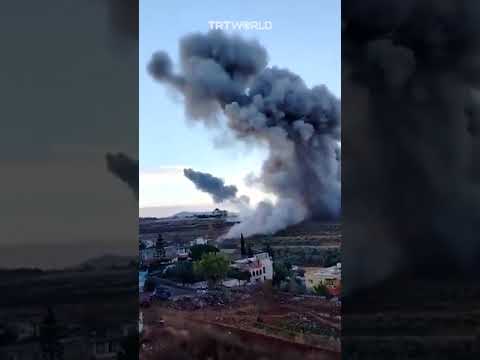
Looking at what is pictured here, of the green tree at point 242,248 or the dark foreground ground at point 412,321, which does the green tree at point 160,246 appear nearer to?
the green tree at point 242,248

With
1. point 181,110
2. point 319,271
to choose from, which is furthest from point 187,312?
point 181,110

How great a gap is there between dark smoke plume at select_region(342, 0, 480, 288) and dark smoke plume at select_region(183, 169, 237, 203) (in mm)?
683

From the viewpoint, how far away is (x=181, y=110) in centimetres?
433

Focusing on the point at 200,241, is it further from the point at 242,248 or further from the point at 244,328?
the point at 244,328

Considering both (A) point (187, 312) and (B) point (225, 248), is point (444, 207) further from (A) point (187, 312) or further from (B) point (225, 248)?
(A) point (187, 312)

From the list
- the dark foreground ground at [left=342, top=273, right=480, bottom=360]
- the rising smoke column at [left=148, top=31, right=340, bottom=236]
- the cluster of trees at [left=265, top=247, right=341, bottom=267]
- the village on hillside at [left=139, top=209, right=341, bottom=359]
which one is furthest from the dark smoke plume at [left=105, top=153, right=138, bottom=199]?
the dark foreground ground at [left=342, top=273, right=480, bottom=360]

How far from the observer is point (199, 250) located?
4348 mm

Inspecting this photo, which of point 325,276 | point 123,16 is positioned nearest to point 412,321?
point 325,276

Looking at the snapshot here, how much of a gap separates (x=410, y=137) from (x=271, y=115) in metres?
0.84

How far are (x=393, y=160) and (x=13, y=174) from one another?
2.23m

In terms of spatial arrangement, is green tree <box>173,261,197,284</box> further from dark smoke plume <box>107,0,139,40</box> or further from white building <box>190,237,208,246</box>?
dark smoke plume <box>107,0,139,40</box>

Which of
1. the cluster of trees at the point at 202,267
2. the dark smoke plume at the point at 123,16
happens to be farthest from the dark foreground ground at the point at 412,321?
the dark smoke plume at the point at 123,16

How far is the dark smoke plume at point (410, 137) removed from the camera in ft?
14.2

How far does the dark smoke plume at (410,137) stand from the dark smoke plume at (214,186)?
68cm
